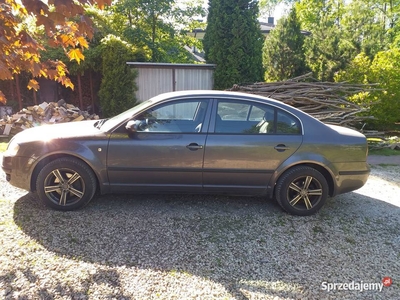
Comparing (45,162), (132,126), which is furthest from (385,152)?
(45,162)

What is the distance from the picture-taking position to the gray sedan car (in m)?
3.57

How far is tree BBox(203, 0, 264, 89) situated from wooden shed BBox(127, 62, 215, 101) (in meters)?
0.56

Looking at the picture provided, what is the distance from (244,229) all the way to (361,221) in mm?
1598

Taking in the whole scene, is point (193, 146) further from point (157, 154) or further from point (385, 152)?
point (385, 152)

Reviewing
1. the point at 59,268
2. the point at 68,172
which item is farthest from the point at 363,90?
the point at 59,268

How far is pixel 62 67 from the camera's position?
149 inches

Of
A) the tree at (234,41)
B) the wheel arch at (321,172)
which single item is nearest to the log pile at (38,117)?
the tree at (234,41)

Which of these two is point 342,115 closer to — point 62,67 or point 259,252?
point 259,252

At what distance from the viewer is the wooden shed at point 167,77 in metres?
9.56

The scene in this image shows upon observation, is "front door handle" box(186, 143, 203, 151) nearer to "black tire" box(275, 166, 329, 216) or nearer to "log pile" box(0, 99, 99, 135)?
"black tire" box(275, 166, 329, 216)

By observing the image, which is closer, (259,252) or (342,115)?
(259,252)

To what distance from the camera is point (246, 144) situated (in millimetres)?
3635

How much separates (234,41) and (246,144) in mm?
6787

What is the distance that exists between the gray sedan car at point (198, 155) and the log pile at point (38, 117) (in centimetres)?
517
